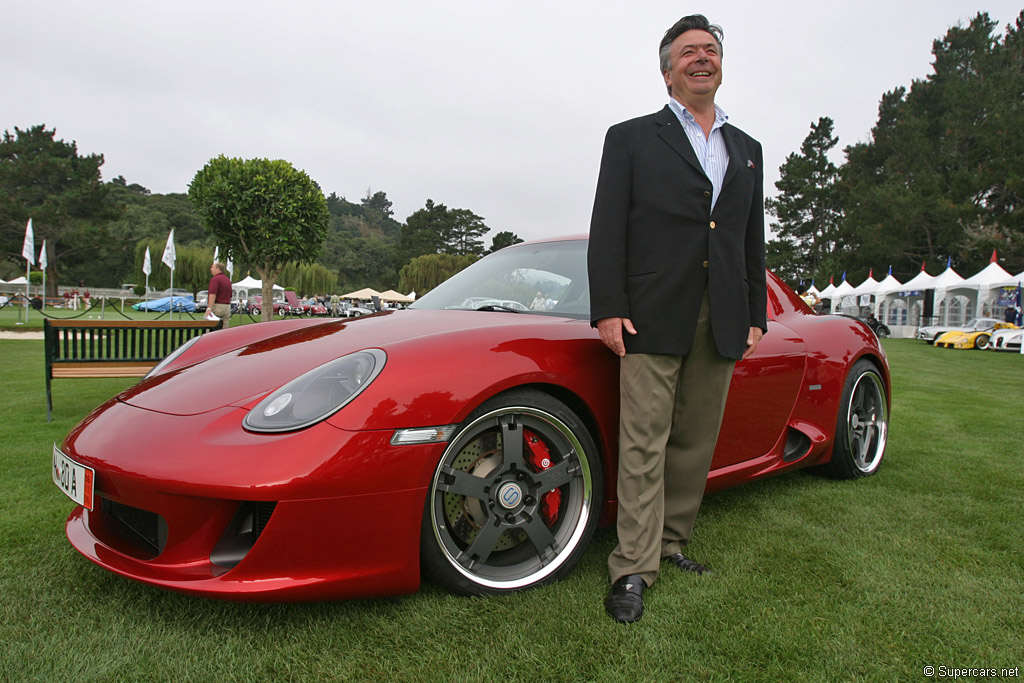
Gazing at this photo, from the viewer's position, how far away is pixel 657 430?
2.02 metres

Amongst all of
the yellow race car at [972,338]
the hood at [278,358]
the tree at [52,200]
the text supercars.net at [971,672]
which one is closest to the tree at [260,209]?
the hood at [278,358]

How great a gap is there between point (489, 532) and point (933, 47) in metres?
59.6

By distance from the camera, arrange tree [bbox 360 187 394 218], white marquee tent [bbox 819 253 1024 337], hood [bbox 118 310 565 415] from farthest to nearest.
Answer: tree [bbox 360 187 394 218], white marquee tent [bbox 819 253 1024 337], hood [bbox 118 310 565 415]

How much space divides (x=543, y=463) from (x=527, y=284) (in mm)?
970

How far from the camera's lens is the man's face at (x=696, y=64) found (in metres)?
2.02

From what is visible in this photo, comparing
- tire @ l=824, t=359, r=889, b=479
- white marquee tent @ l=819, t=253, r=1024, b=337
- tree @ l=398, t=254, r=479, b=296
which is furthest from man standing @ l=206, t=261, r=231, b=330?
tree @ l=398, t=254, r=479, b=296

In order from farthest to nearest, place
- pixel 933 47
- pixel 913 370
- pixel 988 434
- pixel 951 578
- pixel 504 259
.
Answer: pixel 933 47 < pixel 913 370 < pixel 988 434 < pixel 504 259 < pixel 951 578

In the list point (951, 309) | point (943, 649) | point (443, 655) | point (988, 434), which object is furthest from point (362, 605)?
point (951, 309)

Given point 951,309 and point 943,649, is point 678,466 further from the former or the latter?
point 951,309

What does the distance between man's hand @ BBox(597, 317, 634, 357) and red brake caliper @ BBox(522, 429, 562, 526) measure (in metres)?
0.38

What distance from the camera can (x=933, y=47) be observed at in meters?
47.1

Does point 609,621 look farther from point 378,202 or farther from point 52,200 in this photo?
point 378,202

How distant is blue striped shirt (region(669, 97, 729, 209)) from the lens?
207 cm

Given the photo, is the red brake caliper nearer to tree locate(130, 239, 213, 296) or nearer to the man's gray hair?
the man's gray hair
